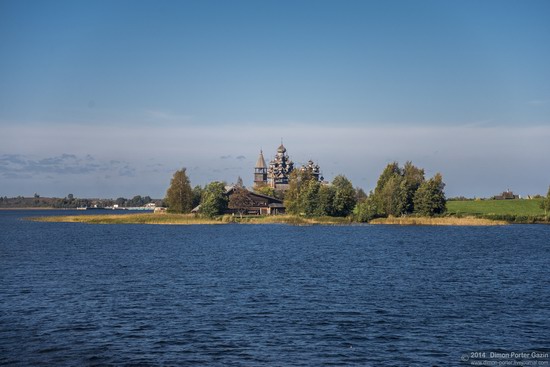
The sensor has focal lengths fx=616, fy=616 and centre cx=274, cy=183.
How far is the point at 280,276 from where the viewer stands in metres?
48.3

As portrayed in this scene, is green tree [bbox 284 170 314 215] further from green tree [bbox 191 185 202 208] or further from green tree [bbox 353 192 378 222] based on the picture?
green tree [bbox 191 185 202 208]

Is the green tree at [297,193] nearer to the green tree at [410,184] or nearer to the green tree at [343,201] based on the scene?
the green tree at [343,201]

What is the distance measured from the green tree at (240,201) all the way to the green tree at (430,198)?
48.3 meters

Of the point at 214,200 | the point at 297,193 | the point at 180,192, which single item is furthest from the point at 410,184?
the point at 180,192

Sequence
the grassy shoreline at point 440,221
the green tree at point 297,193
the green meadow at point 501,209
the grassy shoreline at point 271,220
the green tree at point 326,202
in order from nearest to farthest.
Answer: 1. the grassy shoreline at point 440,221
2. the grassy shoreline at point 271,220
3. the green tree at point 326,202
4. the green meadow at point 501,209
5. the green tree at point 297,193

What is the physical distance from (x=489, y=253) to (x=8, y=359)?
54.6 meters

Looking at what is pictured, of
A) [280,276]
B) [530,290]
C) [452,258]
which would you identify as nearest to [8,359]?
[280,276]

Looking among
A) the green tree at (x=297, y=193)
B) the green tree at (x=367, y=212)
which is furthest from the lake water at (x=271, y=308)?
the green tree at (x=297, y=193)

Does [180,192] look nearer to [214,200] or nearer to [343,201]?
[214,200]

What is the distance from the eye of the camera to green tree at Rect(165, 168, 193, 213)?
147m

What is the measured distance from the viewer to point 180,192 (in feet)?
481

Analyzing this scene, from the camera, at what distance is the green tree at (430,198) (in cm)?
12475

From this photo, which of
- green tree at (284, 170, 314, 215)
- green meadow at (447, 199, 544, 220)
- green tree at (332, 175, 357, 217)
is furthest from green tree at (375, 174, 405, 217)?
green tree at (284, 170, 314, 215)

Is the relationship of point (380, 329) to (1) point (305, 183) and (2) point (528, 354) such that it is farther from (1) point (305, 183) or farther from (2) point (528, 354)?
(1) point (305, 183)
